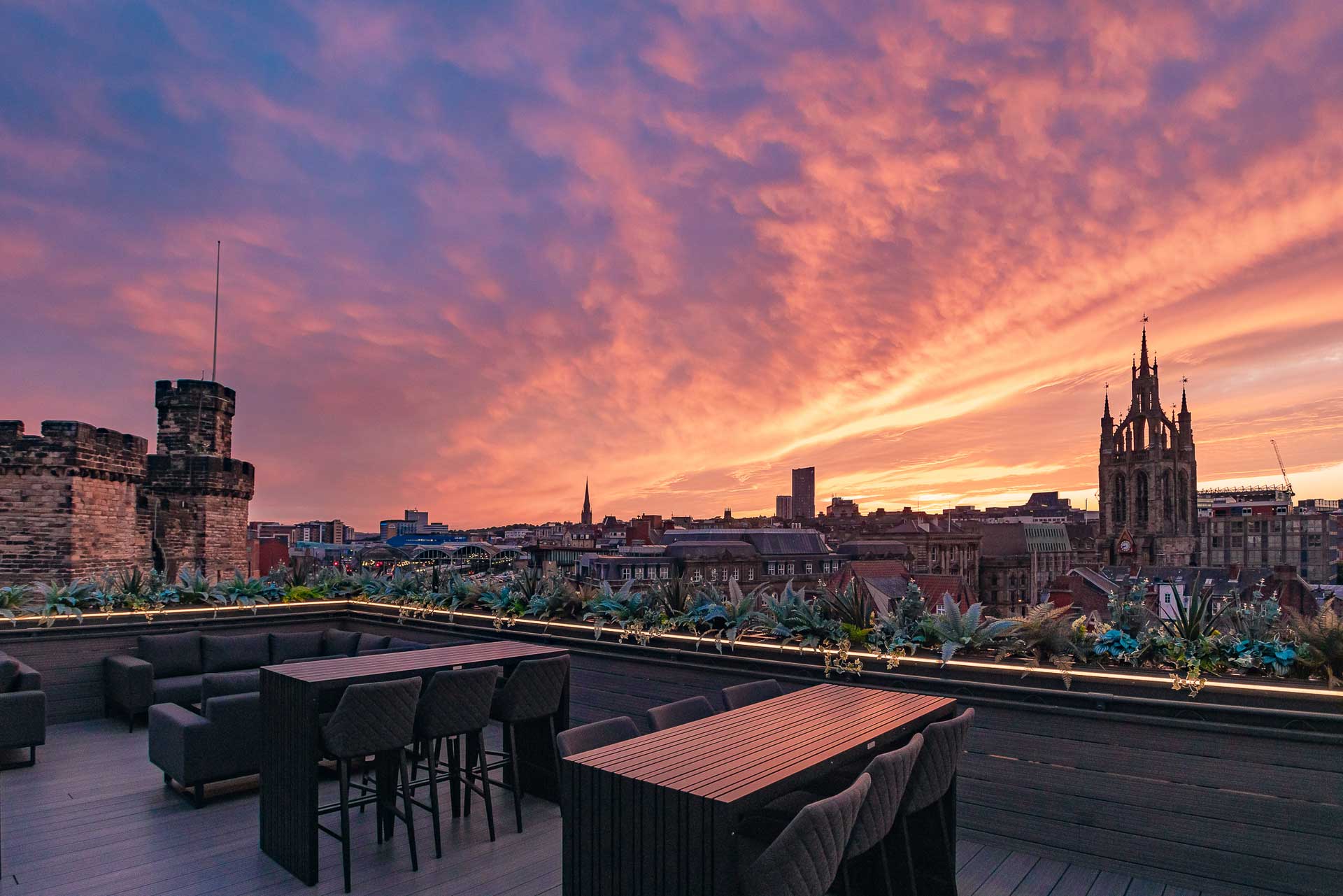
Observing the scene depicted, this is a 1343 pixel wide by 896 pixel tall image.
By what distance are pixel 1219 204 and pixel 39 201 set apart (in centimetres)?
1973

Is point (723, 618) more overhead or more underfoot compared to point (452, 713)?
more overhead

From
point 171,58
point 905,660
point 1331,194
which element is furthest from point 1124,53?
point 171,58

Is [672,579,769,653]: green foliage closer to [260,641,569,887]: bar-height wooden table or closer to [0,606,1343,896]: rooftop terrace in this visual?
[0,606,1343,896]: rooftop terrace

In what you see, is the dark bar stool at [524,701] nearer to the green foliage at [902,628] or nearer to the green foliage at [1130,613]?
the green foliage at [902,628]

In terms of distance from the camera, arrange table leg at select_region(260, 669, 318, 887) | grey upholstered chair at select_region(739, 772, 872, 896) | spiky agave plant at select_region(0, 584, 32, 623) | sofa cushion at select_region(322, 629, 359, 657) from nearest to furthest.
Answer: grey upholstered chair at select_region(739, 772, 872, 896) → table leg at select_region(260, 669, 318, 887) → spiky agave plant at select_region(0, 584, 32, 623) → sofa cushion at select_region(322, 629, 359, 657)

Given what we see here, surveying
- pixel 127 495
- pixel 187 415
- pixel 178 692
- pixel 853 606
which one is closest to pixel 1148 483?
pixel 187 415

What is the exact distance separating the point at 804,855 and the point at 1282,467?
8177 centimetres

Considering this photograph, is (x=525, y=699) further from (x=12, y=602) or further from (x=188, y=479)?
(x=188, y=479)

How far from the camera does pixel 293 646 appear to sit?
20.7ft

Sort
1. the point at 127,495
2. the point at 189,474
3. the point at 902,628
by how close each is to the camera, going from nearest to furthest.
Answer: the point at 902,628
the point at 127,495
the point at 189,474

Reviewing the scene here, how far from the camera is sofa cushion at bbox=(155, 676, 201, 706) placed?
18.6 feet

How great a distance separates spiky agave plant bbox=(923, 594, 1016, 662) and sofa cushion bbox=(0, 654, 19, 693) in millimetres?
6093

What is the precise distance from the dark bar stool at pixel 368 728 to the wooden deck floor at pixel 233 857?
26 centimetres

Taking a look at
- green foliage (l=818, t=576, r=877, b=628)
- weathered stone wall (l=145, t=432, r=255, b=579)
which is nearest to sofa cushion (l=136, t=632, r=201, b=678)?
green foliage (l=818, t=576, r=877, b=628)
